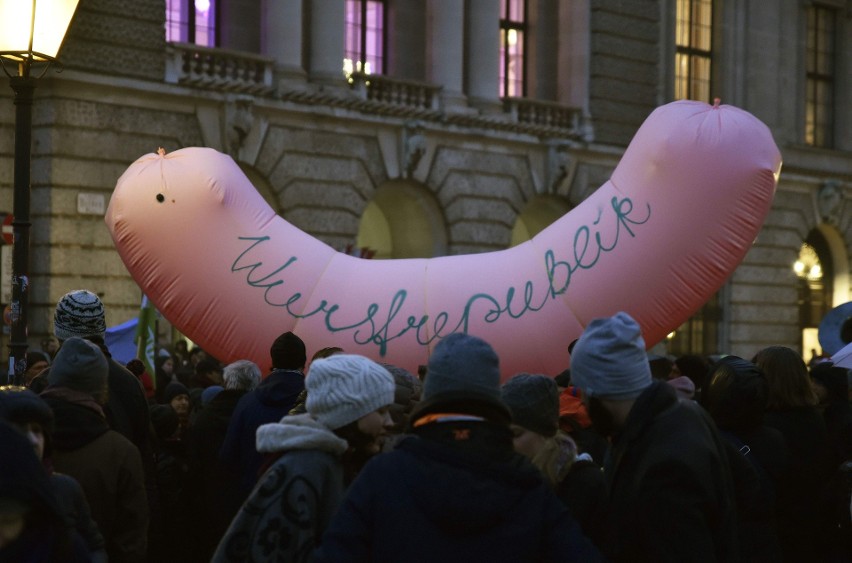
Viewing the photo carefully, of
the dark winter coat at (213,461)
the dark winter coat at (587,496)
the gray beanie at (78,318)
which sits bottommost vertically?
the dark winter coat at (213,461)

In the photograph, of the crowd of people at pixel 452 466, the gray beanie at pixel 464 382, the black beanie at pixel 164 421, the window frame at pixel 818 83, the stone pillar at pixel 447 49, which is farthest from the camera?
the window frame at pixel 818 83

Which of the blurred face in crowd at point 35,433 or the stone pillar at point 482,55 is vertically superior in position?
the stone pillar at point 482,55

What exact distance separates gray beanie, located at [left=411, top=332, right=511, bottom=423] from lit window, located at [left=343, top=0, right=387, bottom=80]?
841 inches

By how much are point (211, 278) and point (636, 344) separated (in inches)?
271

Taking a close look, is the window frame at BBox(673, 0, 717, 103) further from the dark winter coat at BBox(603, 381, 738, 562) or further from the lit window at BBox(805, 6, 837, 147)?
the dark winter coat at BBox(603, 381, 738, 562)

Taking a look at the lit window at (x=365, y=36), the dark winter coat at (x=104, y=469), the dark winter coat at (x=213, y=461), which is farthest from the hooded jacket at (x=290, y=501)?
the lit window at (x=365, y=36)

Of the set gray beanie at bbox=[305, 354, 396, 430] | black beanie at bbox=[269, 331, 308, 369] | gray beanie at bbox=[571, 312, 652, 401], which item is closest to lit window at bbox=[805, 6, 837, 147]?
black beanie at bbox=[269, 331, 308, 369]

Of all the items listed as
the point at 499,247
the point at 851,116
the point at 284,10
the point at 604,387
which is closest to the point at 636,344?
the point at 604,387

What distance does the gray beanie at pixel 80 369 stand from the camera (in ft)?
19.9

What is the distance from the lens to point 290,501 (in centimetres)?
459

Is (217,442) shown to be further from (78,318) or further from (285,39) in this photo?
(285,39)

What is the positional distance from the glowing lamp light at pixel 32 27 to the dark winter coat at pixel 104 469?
129 inches

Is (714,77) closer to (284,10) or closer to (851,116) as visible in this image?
(851,116)

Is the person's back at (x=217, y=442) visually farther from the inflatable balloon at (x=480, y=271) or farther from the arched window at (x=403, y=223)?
the arched window at (x=403, y=223)
